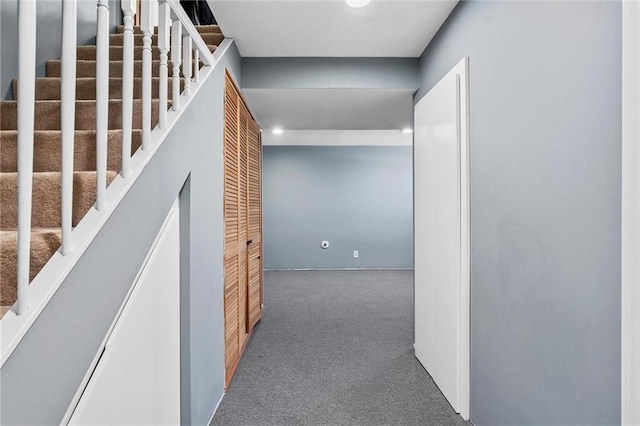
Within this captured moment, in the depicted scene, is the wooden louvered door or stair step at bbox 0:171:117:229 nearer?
stair step at bbox 0:171:117:229

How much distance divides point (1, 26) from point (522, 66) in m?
2.17

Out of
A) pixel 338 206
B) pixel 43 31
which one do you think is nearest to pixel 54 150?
pixel 43 31

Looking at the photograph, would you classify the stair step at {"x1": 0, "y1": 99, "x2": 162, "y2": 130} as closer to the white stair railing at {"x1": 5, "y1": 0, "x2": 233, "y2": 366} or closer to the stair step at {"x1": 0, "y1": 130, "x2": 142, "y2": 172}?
the stair step at {"x1": 0, "y1": 130, "x2": 142, "y2": 172}

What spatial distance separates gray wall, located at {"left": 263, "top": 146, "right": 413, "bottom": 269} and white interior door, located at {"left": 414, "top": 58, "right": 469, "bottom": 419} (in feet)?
12.9

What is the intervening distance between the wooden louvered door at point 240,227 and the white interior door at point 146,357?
0.71 m

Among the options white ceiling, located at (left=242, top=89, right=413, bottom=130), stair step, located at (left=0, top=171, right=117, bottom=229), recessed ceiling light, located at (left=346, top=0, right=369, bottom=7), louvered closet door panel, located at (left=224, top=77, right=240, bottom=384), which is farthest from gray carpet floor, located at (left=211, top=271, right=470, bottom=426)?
recessed ceiling light, located at (left=346, top=0, right=369, bottom=7)

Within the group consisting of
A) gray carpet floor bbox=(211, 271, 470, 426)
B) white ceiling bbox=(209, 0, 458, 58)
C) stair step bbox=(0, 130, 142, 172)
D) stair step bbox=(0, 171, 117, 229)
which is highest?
white ceiling bbox=(209, 0, 458, 58)

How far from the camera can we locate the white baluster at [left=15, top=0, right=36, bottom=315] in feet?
2.33

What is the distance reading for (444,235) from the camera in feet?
7.45

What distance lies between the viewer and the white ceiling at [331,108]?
118 inches

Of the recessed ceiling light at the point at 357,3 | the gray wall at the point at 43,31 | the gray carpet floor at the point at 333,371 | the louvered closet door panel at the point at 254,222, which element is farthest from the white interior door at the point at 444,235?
the gray wall at the point at 43,31

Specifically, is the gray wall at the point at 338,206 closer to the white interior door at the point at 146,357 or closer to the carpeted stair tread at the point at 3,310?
the white interior door at the point at 146,357

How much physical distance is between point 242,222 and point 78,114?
4.95ft

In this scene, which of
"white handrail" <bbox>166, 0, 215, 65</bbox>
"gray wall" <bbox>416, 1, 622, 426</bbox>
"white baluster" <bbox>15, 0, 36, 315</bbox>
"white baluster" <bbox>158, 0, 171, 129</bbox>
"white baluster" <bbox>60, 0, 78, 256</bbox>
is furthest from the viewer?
"white handrail" <bbox>166, 0, 215, 65</bbox>
